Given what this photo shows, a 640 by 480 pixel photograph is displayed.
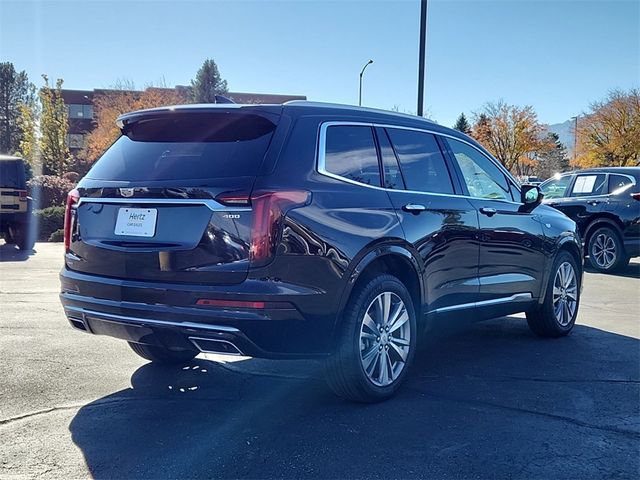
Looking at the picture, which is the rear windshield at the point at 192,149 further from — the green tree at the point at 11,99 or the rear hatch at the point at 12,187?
the green tree at the point at 11,99

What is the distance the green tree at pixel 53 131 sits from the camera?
40.3m

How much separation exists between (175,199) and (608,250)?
383 inches

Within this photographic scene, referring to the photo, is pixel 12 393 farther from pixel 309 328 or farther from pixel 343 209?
pixel 343 209

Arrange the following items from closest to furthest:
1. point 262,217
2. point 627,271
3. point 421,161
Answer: point 262,217 → point 421,161 → point 627,271

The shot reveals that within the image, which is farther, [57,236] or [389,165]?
[57,236]

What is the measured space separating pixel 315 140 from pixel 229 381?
6.09 ft

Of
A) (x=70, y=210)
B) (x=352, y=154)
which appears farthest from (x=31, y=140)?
(x=352, y=154)

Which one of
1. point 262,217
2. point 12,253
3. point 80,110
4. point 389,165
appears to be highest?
point 80,110

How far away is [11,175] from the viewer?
46.1 ft

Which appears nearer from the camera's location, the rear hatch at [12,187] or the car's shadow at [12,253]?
the car's shadow at [12,253]

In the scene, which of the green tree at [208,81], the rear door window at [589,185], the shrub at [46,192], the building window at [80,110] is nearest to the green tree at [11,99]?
the building window at [80,110]

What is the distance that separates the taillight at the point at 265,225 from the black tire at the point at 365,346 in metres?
0.70

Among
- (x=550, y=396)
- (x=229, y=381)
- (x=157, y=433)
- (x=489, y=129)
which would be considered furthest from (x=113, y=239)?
(x=489, y=129)

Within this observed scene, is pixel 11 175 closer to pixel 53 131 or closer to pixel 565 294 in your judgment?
pixel 565 294
